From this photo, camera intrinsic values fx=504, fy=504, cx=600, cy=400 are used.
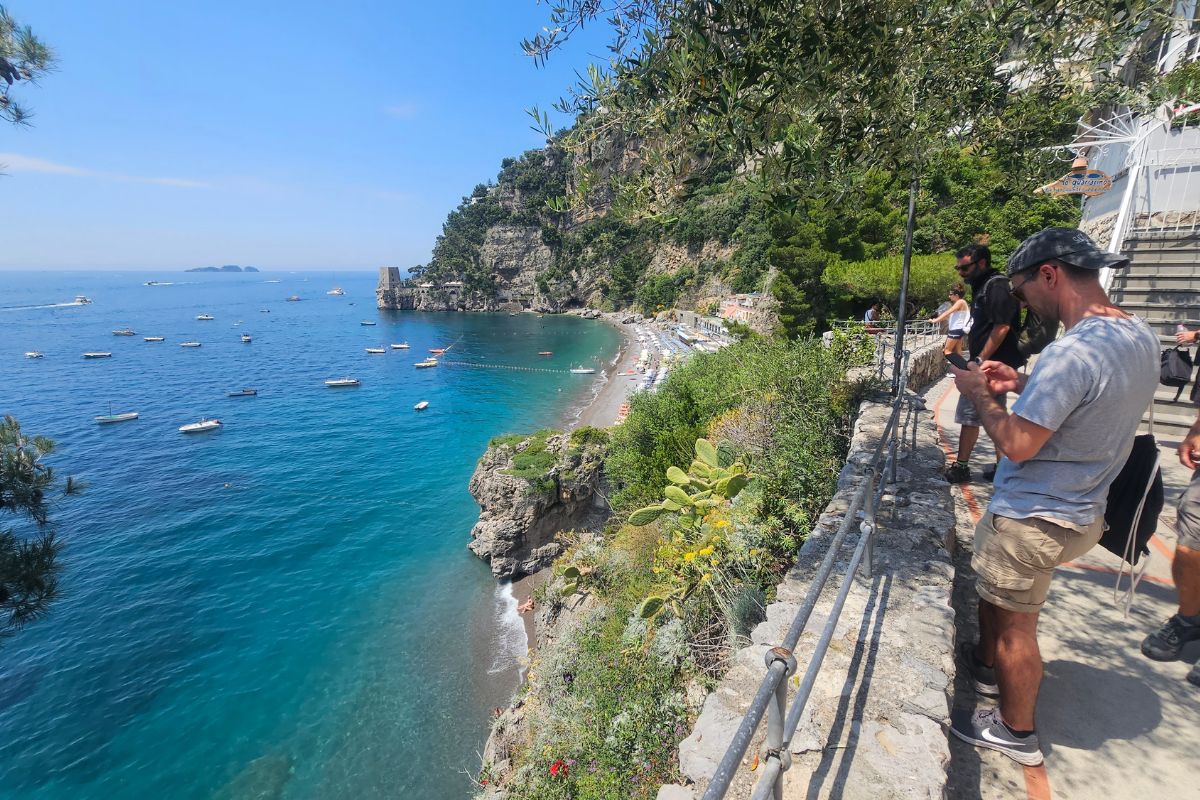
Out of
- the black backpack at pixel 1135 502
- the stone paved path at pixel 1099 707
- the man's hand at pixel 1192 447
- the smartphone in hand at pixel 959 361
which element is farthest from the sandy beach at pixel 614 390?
the black backpack at pixel 1135 502

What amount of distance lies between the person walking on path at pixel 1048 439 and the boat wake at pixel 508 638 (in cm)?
1391

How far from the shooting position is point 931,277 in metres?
20.4

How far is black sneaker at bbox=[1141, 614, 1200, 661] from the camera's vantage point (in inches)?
113

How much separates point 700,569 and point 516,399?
3727 centimetres

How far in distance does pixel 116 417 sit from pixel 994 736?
49769 millimetres

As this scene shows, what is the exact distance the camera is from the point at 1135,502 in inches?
95.9

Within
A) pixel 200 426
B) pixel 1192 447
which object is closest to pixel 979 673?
pixel 1192 447

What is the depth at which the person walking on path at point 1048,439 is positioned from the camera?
78.7 inches

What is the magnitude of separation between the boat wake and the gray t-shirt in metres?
14.5

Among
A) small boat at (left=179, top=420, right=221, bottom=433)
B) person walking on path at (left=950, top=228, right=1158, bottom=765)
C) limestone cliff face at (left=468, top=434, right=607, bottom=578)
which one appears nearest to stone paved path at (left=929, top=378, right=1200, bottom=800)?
person walking on path at (left=950, top=228, right=1158, bottom=765)

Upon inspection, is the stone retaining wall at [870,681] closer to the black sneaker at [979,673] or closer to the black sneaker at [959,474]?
→ the black sneaker at [979,673]

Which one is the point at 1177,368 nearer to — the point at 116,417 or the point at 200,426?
the point at 200,426

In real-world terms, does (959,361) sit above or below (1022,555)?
above

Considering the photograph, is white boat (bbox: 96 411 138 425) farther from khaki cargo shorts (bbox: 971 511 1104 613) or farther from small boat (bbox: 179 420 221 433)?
khaki cargo shorts (bbox: 971 511 1104 613)
